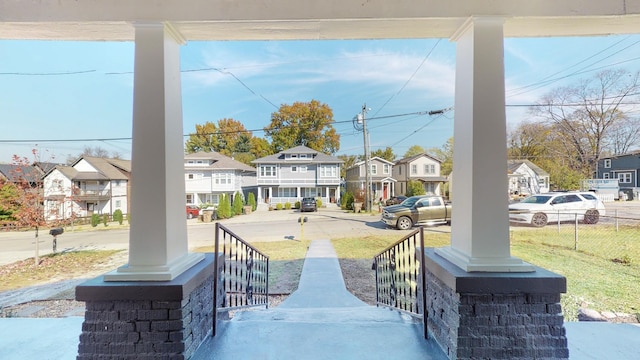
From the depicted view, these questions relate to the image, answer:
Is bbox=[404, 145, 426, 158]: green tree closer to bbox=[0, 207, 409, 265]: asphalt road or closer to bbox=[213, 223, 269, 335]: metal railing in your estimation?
bbox=[0, 207, 409, 265]: asphalt road

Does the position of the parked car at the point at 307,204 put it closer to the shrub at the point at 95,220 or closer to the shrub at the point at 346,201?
the shrub at the point at 346,201

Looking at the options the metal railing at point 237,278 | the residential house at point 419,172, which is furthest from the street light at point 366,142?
the metal railing at point 237,278

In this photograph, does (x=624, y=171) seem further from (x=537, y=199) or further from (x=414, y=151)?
(x=414, y=151)

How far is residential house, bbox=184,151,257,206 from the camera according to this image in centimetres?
393

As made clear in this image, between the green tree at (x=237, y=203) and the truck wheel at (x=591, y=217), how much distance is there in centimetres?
518

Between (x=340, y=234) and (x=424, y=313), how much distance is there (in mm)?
3768

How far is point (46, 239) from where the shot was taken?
3.75 metres

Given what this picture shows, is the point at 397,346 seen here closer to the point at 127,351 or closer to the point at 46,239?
the point at 127,351

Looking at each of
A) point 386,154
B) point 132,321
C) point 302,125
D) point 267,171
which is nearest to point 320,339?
point 132,321

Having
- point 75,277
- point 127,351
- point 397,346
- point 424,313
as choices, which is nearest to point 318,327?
point 397,346

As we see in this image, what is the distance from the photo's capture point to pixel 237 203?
477cm

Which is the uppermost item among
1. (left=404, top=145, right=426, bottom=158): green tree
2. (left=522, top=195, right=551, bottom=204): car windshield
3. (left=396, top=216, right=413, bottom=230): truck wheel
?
(left=404, top=145, right=426, bottom=158): green tree

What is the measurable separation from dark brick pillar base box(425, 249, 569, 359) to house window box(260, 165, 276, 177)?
3.85 meters

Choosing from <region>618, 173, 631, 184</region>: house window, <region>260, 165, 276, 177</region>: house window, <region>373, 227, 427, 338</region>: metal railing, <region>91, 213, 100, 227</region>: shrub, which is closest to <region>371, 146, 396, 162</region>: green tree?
<region>260, 165, 276, 177</region>: house window
